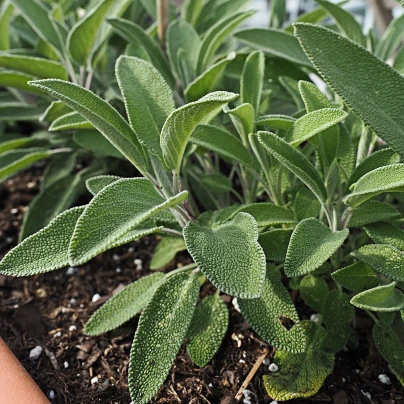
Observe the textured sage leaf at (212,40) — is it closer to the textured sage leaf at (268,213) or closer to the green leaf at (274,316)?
the textured sage leaf at (268,213)

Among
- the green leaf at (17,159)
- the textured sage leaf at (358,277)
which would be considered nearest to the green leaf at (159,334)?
the textured sage leaf at (358,277)

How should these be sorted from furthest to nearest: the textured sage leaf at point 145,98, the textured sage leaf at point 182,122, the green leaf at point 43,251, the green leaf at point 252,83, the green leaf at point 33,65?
the green leaf at point 33,65 < the green leaf at point 252,83 < the textured sage leaf at point 145,98 < the green leaf at point 43,251 < the textured sage leaf at point 182,122

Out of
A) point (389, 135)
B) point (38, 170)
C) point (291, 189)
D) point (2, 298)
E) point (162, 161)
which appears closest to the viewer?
point (389, 135)

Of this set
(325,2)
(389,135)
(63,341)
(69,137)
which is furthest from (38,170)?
(389,135)

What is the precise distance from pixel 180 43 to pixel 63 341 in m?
0.69

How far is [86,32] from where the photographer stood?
1.19 meters

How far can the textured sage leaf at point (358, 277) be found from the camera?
2.82 ft

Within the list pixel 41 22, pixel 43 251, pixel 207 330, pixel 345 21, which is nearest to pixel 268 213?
pixel 207 330

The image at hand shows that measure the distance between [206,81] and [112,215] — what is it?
43cm

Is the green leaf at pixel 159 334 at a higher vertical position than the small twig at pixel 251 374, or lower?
higher

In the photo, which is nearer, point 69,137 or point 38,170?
point 69,137

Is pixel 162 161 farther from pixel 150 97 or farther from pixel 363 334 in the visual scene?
pixel 363 334

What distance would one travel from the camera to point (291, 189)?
103 centimetres

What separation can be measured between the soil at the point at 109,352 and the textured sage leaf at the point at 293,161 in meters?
0.32
